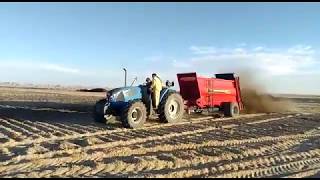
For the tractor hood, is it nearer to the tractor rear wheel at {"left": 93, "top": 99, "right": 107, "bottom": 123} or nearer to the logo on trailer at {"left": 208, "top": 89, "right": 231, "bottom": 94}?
the tractor rear wheel at {"left": 93, "top": 99, "right": 107, "bottom": 123}

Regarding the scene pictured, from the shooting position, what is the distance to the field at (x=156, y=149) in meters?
7.42

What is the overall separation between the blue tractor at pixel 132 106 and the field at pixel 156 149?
32 centimetres

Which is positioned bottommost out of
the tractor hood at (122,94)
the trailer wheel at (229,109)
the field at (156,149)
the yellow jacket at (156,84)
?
the field at (156,149)

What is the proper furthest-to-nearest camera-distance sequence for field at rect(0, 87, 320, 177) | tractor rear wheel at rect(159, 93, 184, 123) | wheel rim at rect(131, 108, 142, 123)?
1. tractor rear wheel at rect(159, 93, 184, 123)
2. wheel rim at rect(131, 108, 142, 123)
3. field at rect(0, 87, 320, 177)

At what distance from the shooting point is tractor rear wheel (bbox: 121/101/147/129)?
12.5 metres

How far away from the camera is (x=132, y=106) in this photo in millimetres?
12539

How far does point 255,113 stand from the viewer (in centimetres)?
1950

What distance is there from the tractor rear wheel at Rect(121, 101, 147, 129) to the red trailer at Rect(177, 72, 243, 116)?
3198mm

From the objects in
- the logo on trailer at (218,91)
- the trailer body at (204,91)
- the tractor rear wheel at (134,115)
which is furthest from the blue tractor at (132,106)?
the logo on trailer at (218,91)

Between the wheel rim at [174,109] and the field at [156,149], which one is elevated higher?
the wheel rim at [174,109]

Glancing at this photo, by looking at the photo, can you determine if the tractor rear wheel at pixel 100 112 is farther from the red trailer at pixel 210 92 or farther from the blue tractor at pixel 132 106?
the red trailer at pixel 210 92

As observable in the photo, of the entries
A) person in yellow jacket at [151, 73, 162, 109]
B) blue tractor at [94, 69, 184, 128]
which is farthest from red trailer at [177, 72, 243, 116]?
person in yellow jacket at [151, 73, 162, 109]

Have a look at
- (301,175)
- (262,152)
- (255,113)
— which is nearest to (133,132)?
(262,152)

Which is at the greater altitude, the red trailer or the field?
the red trailer
